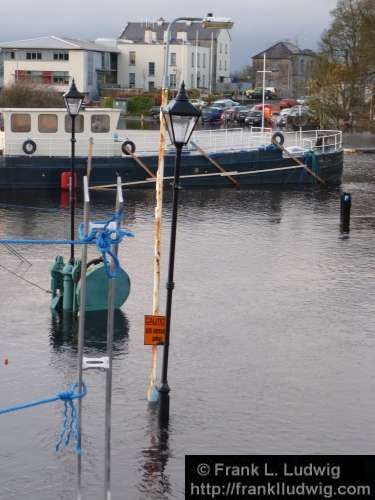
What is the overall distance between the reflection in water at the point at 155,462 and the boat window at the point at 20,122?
24506 mm

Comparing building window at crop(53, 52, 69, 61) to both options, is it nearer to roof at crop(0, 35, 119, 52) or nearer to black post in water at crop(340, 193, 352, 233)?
roof at crop(0, 35, 119, 52)

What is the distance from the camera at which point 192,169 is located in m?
38.0

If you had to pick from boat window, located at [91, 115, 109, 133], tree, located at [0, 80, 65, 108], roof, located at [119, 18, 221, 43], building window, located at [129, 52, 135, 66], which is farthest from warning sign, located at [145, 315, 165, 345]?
building window, located at [129, 52, 135, 66]

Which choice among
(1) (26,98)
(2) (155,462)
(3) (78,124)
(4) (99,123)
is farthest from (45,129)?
(1) (26,98)

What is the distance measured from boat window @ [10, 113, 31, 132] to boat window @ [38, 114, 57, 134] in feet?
1.32

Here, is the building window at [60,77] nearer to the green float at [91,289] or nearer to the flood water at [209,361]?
the flood water at [209,361]

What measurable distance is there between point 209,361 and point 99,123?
2260 centimetres

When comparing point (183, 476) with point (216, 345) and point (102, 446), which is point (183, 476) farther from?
point (216, 345)

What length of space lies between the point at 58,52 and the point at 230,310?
76.8m

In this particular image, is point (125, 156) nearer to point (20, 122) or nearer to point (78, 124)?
point (78, 124)

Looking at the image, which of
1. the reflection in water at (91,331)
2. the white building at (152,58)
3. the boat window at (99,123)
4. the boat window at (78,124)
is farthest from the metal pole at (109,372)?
the white building at (152,58)

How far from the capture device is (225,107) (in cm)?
8206

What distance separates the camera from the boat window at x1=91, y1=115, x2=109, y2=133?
120ft

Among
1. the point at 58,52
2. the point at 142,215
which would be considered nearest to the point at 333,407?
the point at 142,215
